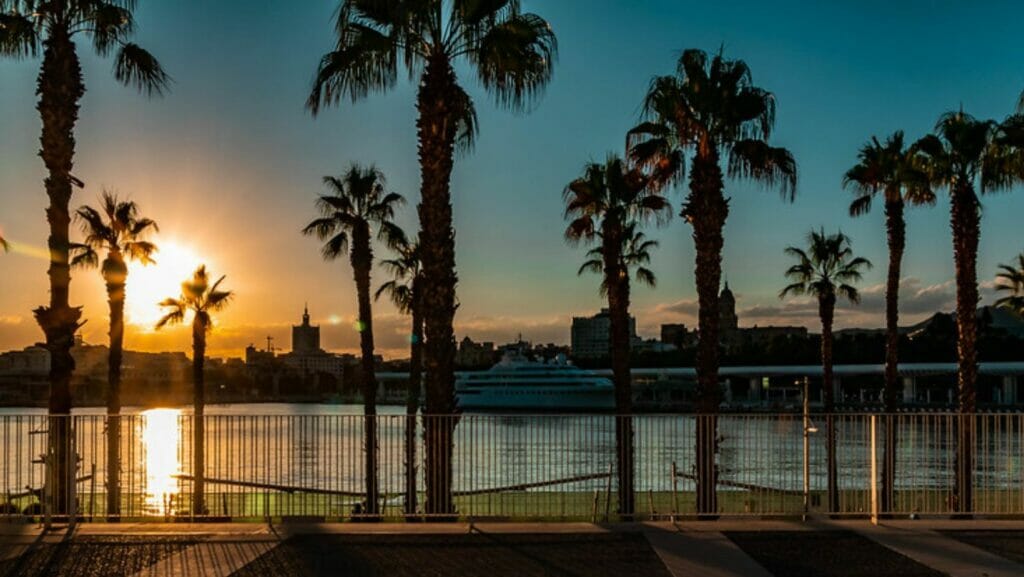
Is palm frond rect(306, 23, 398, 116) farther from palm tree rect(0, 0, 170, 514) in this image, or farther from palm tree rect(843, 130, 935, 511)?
palm tree rect(843, 130, 935, 511)

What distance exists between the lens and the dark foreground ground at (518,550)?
33.7 feet

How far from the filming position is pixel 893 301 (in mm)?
30812

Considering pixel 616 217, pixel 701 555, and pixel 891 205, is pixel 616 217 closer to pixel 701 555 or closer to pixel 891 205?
pixel 891 205

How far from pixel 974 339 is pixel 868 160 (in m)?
8.79

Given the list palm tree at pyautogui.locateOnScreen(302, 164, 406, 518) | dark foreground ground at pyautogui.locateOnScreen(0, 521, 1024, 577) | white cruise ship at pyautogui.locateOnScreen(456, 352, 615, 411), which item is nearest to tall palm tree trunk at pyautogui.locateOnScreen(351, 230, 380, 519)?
palm tree at pyautogui.locateOnScreen(302, 164, 406, 518)

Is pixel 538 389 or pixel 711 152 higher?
pixel 711 152

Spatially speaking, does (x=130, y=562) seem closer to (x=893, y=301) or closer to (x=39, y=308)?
(x=39, y=308)

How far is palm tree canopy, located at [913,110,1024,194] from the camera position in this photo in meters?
23.9

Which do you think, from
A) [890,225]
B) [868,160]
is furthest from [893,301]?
[868,160]

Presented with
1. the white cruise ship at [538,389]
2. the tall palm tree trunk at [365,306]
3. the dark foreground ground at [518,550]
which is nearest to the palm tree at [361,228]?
the tall palm tree trunk at [365,306]

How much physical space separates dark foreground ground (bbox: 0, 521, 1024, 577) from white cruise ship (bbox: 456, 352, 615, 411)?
316ft

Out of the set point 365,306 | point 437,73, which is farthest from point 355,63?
point 365,306

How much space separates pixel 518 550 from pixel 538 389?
98664 millimetres

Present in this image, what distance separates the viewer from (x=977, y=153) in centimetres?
2472
